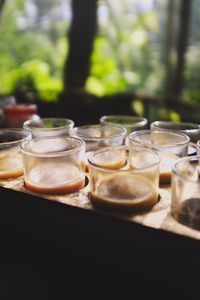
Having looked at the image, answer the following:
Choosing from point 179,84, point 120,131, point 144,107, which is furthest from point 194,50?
point 120,131

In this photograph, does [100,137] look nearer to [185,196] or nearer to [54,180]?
[54,180]

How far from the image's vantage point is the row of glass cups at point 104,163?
3.49 feet

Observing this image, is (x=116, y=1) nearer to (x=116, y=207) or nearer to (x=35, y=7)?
(x=35, y=7)

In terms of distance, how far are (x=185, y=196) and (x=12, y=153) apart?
2.48 ft

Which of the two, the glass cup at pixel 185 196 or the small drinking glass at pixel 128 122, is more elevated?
the small drinking glass at pixel 128 122

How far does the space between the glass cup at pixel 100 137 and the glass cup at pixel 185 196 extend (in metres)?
0.37

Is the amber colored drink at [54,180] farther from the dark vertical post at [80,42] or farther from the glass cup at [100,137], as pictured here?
the dark vertical post at [80,42]

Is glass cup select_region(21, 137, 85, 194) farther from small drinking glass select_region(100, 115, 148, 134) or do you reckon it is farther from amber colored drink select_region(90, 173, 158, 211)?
small drinking glass select_region(100, 115, 148, 134)

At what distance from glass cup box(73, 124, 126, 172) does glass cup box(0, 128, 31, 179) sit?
246mm

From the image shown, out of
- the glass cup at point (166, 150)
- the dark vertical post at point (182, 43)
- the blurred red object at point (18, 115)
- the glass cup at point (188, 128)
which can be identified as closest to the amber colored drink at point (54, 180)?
the glass cup at point (166, 150)

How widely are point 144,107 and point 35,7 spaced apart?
4.74 meters

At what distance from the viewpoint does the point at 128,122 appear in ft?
5.76

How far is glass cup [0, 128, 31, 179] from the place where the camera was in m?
1.32

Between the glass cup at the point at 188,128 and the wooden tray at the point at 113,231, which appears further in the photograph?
the glass cup at the point at 188,128
